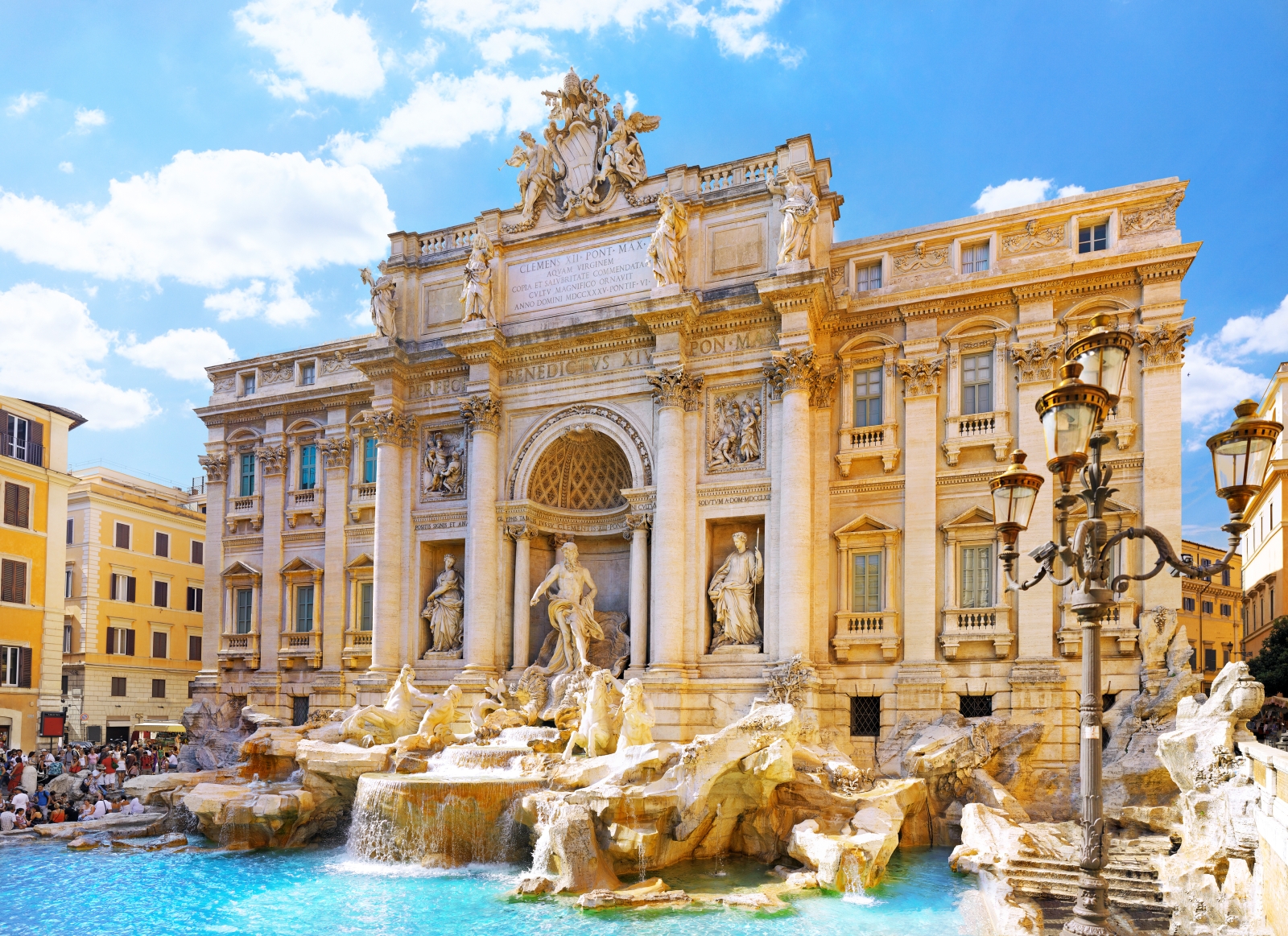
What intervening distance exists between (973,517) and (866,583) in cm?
257

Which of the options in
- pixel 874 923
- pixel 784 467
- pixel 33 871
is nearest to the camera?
pixel 874 923

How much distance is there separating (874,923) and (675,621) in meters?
8.99

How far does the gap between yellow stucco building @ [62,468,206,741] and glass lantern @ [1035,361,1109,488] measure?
3458 cm

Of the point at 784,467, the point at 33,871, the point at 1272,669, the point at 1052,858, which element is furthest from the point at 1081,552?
the point at 1272,669

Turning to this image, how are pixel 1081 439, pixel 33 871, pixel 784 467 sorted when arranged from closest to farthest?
pixel 1081 439
pixel 33 871
pixel 784 467

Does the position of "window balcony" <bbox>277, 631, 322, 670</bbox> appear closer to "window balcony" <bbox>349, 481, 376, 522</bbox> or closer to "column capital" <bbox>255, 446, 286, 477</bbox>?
"window balcony" <bbox>349, 481, 376, 522</bbox>

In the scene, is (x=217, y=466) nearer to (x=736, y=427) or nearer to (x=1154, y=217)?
(x=736, y=427)

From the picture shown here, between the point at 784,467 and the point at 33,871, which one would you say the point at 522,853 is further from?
the point at 784,467

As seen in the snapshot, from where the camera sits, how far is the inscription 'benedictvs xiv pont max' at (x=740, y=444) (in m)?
18.8

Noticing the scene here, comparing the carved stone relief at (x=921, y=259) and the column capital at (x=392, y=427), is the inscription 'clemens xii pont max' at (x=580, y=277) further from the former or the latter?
the carved stone relief at (x=921, y=259)

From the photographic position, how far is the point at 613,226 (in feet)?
74.7

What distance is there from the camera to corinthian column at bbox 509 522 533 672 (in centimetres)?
2253

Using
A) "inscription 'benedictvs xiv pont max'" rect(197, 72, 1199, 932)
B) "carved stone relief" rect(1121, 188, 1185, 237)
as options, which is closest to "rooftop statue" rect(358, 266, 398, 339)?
"inscription 'benedictvs xiv pont max'" rect(197, 72, 1199, 932)

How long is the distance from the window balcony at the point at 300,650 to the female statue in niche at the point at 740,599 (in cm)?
1136
